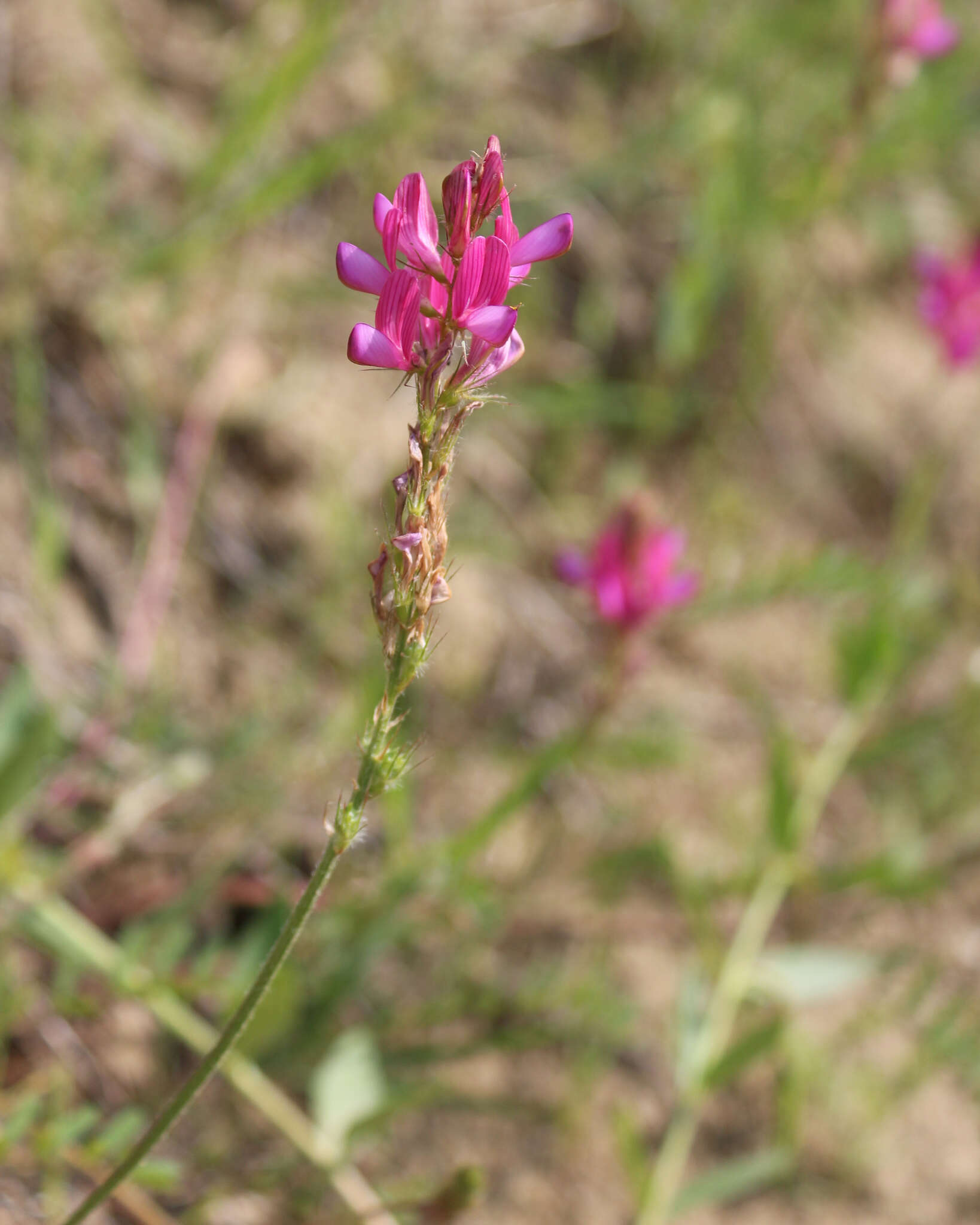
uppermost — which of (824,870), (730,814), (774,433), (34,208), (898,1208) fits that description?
(774,433)

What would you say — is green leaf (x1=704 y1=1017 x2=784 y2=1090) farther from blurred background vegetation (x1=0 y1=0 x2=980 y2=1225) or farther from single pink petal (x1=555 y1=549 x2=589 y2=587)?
single pink petal (x1=555 y1=549 x2=589 y2=587)

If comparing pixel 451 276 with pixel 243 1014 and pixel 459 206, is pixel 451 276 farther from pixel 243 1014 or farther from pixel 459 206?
pixel 243 1014

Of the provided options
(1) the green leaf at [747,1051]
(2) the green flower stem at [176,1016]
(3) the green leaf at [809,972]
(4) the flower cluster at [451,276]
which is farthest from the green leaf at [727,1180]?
(4) the flower cluster at [451,276]

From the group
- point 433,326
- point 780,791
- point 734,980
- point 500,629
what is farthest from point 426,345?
point 500,629

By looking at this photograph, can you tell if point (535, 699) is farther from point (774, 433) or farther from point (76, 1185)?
point (76, 1185)

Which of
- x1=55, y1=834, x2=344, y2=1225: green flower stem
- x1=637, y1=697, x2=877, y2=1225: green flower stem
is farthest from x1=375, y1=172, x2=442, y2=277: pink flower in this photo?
x1=637, y1=697, x2=877, y2=1225: green flower stem

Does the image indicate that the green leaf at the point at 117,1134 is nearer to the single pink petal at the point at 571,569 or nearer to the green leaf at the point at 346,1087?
the green leaf at the point at 346,1087

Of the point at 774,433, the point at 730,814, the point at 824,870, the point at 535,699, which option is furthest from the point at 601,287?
the point at 824,870
